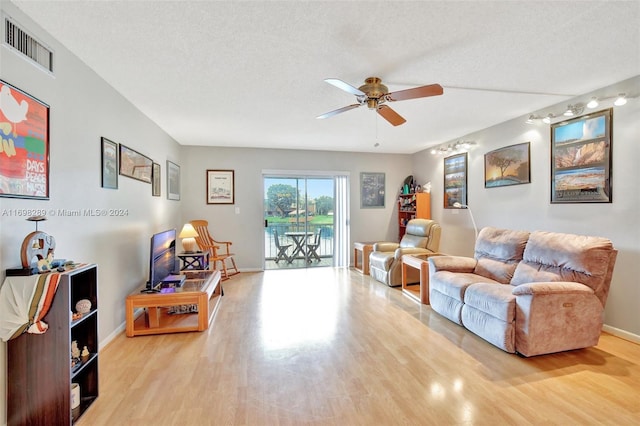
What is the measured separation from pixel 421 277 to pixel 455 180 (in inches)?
83.4

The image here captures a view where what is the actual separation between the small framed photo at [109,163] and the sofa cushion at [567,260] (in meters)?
4.07

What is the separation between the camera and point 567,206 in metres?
3.28

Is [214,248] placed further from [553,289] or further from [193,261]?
[553,289]

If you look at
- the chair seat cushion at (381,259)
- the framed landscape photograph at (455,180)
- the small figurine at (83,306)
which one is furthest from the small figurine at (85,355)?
the framed landscape photograph at (455,180)

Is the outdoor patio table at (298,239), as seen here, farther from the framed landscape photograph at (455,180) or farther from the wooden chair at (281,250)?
the framed landscape photograph at (455,180)

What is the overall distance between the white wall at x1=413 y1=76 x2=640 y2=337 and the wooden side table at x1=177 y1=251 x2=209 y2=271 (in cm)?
405

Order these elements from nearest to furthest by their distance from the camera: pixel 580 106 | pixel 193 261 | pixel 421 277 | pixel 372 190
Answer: pixel 580 106
pixel 421 277
pixel 193 261
pixel 372 190

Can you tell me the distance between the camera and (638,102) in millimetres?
2693

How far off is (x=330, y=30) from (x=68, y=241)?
235 cm

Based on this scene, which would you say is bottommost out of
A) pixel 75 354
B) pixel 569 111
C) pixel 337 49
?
pixel 75 354

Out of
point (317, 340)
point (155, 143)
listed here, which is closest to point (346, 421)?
point (317, 340)

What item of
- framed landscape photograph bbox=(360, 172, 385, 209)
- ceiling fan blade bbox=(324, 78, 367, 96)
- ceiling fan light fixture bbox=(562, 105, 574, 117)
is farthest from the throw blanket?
framed landscape photograph bbox=(360, 172, 385, 209)

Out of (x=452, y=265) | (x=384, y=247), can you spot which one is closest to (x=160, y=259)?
(x=452, y=265)

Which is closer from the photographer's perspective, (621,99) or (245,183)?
(621,99)
